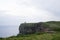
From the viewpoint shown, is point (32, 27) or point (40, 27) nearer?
point (40, 27)

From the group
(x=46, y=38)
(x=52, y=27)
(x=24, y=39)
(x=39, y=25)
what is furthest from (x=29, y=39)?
(x=39, y=25)

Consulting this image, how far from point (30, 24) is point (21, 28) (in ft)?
36.7

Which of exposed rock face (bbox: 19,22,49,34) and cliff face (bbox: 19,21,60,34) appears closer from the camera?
cliff face (bbox: 19,21,60,34)

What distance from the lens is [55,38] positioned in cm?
6341

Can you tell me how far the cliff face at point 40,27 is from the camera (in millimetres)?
106469

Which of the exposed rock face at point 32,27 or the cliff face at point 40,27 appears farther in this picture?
the exposed rock face at point 32,27

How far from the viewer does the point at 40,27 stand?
4508 inches

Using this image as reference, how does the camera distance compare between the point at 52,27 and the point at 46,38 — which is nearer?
the point at 46,38

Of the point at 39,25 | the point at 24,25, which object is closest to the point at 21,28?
the point at 24,25

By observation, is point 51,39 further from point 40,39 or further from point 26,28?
point 26,28

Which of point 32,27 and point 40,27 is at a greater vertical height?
point 32,27

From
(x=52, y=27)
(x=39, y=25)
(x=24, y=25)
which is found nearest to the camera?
(x=52, y=27)

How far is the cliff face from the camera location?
4192 inches

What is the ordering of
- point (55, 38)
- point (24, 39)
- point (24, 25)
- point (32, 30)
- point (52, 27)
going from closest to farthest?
point (24, 39) → point (55, 38) → point (52, 27) → point (32, 30) → point (24, 25)
